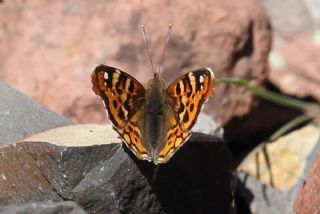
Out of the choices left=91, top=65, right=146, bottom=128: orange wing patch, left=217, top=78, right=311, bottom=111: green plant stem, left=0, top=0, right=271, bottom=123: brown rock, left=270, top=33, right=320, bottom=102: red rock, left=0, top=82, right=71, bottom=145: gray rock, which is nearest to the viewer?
left=91, top=65, right=146, bottom=128: orange wing patch

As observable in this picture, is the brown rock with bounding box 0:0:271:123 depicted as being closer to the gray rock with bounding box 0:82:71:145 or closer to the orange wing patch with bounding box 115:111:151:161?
the gray rock with bounding box 0:82:71:145

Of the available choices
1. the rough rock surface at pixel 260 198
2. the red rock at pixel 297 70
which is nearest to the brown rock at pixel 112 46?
the red rock at pixel 297 70

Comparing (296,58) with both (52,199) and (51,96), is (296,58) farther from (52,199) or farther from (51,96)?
(52,199)

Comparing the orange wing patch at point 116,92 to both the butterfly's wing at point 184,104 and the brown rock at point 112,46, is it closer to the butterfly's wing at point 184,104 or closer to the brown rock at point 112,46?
the butterfly's wing at point 184,104

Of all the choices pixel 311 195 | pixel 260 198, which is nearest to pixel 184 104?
pixel 311 195

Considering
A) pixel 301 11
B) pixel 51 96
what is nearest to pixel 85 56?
pixel 51 96

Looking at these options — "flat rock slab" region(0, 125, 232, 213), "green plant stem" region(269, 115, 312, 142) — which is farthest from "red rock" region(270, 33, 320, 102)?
"flat rock slab" region(0, 125, 232, 213)
